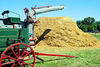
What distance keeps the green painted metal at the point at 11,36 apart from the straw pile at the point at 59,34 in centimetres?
867

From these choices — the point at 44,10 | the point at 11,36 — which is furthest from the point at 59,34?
the point at 11,36

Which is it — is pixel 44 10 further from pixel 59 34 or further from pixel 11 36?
pixel 11 36

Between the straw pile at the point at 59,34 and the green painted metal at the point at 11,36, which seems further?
the straw pile at the point at 59,34

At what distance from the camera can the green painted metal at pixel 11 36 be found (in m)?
5.42

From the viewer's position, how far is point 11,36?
562 centimetres

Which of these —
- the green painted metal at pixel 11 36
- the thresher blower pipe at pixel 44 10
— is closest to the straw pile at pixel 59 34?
the thresher blower pipe at pixel 44 10

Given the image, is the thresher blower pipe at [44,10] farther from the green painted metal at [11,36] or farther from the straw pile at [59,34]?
the green painted metal at [11,36]

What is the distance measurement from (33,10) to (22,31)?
967 centimetres

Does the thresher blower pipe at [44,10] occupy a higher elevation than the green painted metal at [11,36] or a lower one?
higher

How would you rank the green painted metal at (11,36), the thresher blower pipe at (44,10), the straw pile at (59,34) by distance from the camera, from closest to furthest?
the green painted metal at (11,36), the straw pile at (59,34), the thresher blower pipe at (44,10)

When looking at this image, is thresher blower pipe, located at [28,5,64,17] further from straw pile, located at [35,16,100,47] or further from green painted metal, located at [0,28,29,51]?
green painted metal, located at [0,28,29,51]

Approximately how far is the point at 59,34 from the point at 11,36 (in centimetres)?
990

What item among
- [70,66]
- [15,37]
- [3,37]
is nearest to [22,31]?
[15,37]

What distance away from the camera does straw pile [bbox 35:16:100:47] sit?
1463cm
